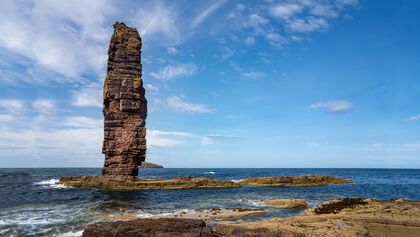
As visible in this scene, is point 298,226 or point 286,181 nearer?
point 298,226

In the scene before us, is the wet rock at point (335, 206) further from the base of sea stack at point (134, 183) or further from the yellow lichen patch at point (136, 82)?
the yellow lichen patch at point (136, 82)

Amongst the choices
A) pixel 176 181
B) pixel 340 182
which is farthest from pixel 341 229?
pixel 340 182

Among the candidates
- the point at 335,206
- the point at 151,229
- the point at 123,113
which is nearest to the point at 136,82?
the point at 123,113

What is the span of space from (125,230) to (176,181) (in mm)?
47734

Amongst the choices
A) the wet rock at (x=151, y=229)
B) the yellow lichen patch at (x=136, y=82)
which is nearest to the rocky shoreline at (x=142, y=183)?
the yellow lichen patch at (x=136, y=82)

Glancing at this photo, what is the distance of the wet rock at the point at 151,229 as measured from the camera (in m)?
18.5

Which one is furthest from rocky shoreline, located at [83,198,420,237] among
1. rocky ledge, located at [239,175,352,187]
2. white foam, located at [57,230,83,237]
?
rocky ledge, located at [239,175,352,187]

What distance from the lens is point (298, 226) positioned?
22656mm

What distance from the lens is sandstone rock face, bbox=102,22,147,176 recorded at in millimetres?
64875

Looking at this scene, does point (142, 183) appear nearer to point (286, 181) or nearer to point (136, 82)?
point (136, 82)

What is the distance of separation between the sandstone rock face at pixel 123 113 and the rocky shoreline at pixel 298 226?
136 ft

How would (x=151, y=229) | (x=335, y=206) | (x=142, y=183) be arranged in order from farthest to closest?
(x=142, y=183) < (x=335, y=206) < (x=151, y=229)

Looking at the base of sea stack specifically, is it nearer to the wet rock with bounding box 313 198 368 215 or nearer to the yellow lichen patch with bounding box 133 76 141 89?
the yellow lichen patch with bounding box 133 76 141 89

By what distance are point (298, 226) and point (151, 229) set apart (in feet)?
31.7
